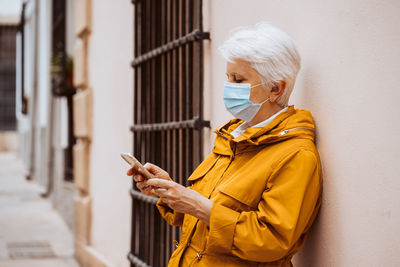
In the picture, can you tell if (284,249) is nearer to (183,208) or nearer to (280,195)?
(280,195)

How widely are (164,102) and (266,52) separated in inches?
75.2

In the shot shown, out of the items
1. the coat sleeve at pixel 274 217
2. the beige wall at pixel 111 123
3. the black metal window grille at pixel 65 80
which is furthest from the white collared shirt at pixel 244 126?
the black metal window grille at pixel 65 80

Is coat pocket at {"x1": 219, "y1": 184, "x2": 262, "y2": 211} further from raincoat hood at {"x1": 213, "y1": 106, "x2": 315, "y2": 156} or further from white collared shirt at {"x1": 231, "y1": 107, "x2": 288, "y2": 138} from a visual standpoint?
white collared shirt at {"x1": 231, "y1": 107, "x2": 288, "y2": 138}

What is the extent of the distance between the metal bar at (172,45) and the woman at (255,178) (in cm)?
110

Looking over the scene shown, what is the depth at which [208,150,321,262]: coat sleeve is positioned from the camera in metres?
1.91

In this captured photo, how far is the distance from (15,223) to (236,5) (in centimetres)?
641

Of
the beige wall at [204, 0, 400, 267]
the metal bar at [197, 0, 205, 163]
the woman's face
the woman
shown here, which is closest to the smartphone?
the woman

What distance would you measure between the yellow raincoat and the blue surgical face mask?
0.09 m

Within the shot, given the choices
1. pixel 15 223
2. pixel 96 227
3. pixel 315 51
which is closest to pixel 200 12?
pixel 315 51

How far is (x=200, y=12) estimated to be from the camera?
129 inches

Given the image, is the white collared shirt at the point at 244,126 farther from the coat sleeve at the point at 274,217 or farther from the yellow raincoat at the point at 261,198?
the coat sleeve at the point at 274,217

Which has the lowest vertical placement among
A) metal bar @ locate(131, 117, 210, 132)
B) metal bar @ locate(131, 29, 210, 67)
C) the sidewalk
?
the sidewalk

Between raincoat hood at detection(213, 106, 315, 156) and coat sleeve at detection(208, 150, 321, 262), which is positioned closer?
coat sleeve at detection(208, 150, 321, 262)

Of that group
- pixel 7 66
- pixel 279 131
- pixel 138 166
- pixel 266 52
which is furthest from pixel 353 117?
pixel 7 66
